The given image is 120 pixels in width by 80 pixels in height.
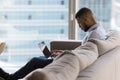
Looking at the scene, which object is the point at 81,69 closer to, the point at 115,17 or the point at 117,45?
the point at 117,45

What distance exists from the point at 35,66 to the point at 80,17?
79 cm

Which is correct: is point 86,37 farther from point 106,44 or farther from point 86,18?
point 106,44

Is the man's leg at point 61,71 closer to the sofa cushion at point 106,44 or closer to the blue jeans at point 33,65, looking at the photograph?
the sofa cushion at point 106,44

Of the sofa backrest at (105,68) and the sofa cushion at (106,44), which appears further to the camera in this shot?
the sofa cushion at (106,44)

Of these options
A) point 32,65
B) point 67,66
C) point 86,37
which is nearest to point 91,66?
point 67,66

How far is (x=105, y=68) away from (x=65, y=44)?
6.29ft

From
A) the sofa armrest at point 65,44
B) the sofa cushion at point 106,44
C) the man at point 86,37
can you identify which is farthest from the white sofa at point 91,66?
the sofa armrest at point 65,44

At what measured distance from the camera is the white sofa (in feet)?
5.15

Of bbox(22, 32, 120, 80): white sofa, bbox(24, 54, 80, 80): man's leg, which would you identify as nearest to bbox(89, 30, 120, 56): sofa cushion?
bbox(22, 32, 120, 80): white sofa

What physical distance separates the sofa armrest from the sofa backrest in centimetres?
124

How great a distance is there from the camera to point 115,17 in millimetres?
4980

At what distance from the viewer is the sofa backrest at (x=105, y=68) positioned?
1.86 m

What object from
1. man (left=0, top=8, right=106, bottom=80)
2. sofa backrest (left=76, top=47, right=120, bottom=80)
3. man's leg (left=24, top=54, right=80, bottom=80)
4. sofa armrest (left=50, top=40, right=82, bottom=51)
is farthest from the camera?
sofa armrest (left=50, top=40, right=82, bottom=51)

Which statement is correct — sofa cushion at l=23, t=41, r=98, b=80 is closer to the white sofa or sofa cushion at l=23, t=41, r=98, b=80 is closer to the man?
the white sofa
